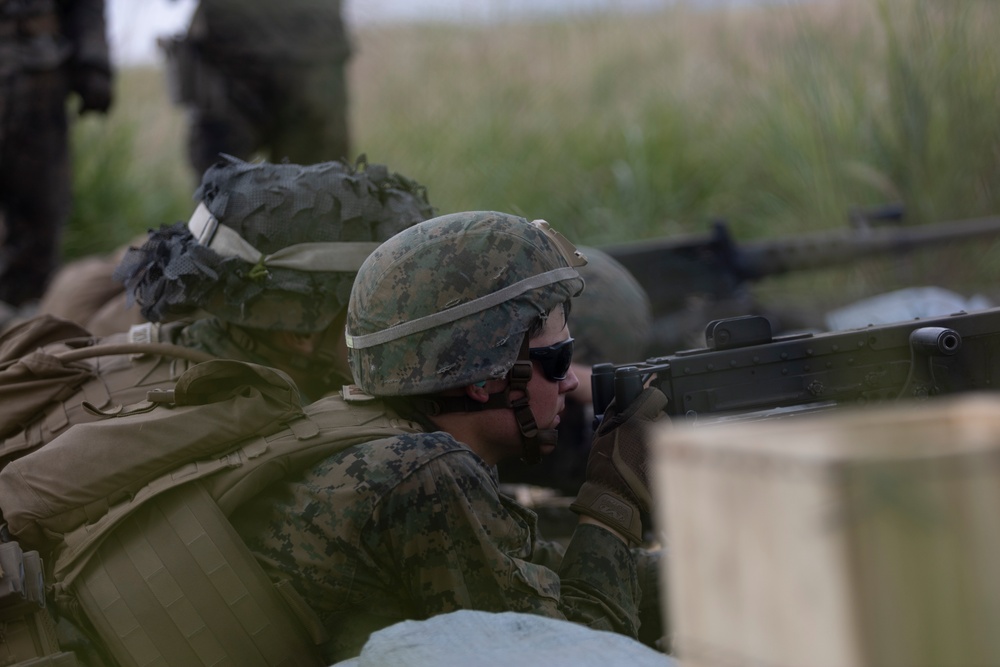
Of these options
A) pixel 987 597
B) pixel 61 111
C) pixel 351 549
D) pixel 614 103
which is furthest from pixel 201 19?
pixel 987 597

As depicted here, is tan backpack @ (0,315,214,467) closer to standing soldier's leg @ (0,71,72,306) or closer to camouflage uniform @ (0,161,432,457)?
camouflage uniform @ (0,161,432,457)

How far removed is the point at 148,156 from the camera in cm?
1136

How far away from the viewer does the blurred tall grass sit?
7227 mm

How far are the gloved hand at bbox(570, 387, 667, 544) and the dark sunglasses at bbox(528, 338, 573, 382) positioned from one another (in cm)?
19

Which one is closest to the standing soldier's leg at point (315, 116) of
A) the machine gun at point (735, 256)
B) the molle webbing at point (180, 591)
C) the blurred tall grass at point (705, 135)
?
the blurred tall grass at point (705, 135)

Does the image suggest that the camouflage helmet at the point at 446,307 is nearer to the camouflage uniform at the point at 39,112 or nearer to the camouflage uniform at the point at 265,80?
the camouflage uniform at the point at 39,112

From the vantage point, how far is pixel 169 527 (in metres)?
2.16

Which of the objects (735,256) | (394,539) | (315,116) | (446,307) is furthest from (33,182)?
Result: (394,539)

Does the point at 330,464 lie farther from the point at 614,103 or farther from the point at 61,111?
the point at 614,103

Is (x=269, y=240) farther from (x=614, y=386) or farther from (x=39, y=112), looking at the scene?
(x=39, y=112)

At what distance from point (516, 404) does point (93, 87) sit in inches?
195

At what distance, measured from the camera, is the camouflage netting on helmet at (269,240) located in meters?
3.14

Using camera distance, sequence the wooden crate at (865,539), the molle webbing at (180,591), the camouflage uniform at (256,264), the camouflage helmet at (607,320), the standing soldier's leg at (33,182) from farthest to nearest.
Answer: the standing soldier's leg at (33,182)
the camouflage helmet at (607,320)
the camouflage uniform at (256,264)
the molle webbing at (180,591)
the wooden crate at (865,539)

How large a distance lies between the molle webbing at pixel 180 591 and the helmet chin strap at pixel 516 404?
52cm
